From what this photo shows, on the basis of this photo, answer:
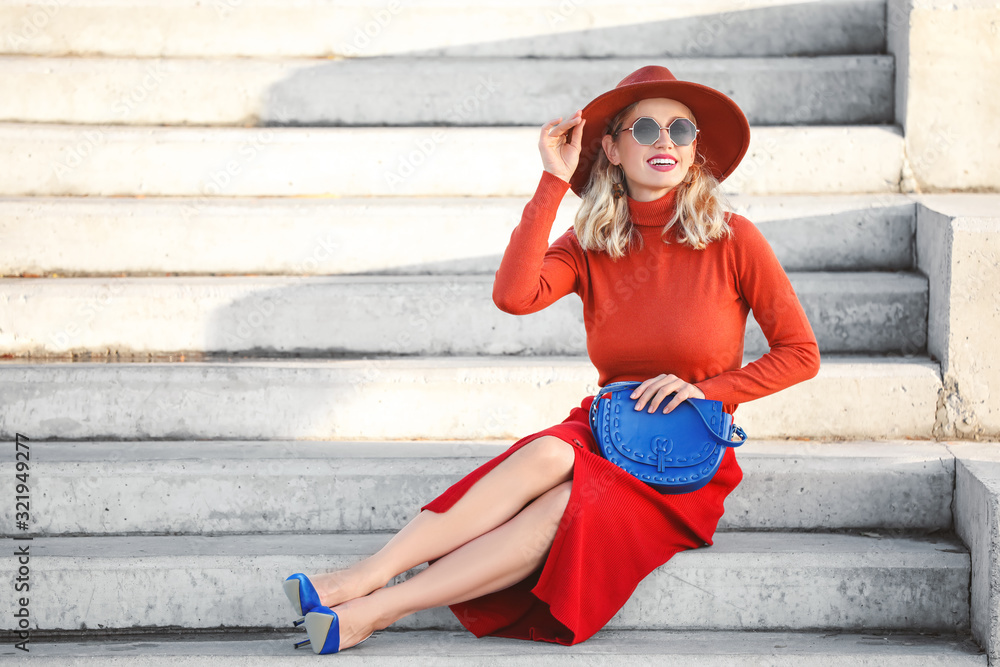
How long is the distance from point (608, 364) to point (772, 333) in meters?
0.45

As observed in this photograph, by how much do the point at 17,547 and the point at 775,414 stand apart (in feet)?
7.75

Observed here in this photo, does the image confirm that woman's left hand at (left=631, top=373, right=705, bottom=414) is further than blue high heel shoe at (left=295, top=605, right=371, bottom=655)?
Yes

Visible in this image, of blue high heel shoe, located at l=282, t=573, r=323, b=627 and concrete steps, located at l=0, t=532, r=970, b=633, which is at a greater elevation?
blue high heel shoe, located at l=282, t=573, r=323, b=627

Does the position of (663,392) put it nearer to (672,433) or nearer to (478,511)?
(672,433)

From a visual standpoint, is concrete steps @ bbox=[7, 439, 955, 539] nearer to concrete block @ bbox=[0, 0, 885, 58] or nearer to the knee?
the knee

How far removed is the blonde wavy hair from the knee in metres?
0.55

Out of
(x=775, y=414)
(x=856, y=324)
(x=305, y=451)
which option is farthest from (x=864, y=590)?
(x=305, y=451)

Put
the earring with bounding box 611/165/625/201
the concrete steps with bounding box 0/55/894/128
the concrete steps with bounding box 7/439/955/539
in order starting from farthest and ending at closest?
the concrete steps with bounding box 0/55/894/128
the concrete steps with bounding box 7/439/955/539
the earring with bounding box 611/165/625/201

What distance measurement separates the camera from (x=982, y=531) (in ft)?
7.49

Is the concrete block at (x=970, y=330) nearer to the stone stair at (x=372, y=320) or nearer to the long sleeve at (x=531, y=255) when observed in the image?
the stone stair at (x=372, y=320)

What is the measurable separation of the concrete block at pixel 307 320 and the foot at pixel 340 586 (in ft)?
3.68

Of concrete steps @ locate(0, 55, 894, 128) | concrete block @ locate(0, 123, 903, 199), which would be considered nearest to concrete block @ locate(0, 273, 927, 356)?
concrete block @ locate(0, 123, 903, 199)

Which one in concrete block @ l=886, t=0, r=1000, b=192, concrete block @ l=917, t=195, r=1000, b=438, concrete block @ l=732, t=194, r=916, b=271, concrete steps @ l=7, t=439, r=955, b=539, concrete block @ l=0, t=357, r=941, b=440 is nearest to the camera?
concrete steps @ l=7, t=439, r=955, b=539

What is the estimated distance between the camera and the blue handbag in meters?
2.26
